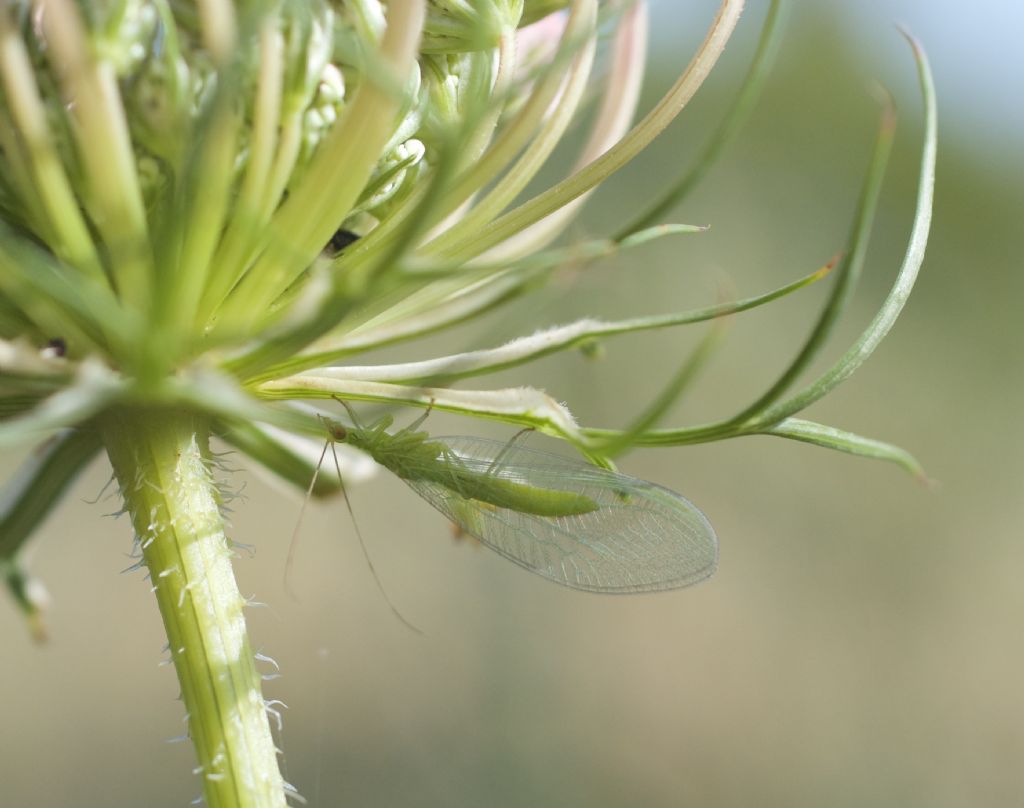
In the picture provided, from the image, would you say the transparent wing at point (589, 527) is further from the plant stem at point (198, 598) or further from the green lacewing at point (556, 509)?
the plant stem at point (198, 598)

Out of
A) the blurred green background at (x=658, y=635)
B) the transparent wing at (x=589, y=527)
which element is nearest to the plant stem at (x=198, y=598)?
the transparent wing at (x=589, y=527)

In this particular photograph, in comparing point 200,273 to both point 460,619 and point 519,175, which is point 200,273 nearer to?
point 519,175

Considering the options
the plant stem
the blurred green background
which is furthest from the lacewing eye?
the blurred green background

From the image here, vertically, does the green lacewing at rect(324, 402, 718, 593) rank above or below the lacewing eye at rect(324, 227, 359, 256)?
below

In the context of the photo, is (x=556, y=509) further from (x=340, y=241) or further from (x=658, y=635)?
(x=658, y=635)

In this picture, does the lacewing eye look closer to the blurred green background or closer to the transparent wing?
the transparent wing
